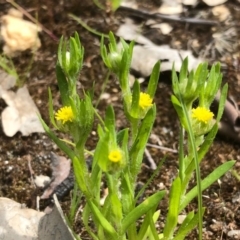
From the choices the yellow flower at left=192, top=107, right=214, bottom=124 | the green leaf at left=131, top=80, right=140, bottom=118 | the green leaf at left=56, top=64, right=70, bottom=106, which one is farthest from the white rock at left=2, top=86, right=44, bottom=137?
the yellow flower at left=192, top=107, right=214, bottom=124

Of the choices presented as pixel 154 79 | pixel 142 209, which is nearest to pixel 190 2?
pixel 154 79

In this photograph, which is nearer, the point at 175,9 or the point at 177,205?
the point at 177,205

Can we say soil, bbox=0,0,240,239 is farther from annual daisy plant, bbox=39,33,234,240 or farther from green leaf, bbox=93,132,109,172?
green leaf, bbox=93,132,109,172

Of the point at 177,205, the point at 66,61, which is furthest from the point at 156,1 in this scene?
the point at 177,205

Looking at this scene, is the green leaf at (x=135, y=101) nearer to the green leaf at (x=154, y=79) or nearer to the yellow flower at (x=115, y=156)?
the green leaf at (x=154, y=79)

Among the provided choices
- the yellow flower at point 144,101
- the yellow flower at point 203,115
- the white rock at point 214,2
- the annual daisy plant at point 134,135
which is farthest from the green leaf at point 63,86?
the white rock at point 214,2

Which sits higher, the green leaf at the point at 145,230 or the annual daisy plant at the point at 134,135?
the annual daisy plant at the point at 134,135

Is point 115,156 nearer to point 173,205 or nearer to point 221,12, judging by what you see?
point 173,205

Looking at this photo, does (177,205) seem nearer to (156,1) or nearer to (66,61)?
(66,61)
